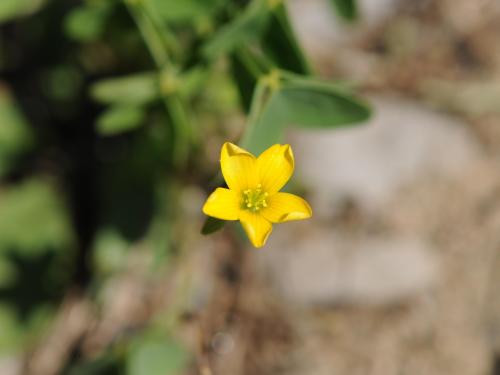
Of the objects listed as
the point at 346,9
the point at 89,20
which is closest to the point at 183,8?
the point at 89,20

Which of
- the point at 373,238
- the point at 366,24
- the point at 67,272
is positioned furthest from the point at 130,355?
the point at 366,24

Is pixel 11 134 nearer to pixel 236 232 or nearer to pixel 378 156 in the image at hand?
pixel 236 232

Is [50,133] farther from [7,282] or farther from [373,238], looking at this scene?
[373,238]

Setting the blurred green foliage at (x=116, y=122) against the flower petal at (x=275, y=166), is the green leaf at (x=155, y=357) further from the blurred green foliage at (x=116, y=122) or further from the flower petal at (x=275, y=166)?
the flower petal at (x=275, y=166)

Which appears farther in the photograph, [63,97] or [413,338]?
[63,97]

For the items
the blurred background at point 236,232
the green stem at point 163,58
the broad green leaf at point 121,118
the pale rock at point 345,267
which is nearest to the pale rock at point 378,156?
the blurred background at point 236,232

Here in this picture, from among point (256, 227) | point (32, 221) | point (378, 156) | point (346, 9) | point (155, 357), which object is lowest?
point (155, 357)

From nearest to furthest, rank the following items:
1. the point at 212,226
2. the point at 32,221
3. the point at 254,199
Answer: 1. the point at 212,226
2. the point at 254,199
3. the point at 32,221
